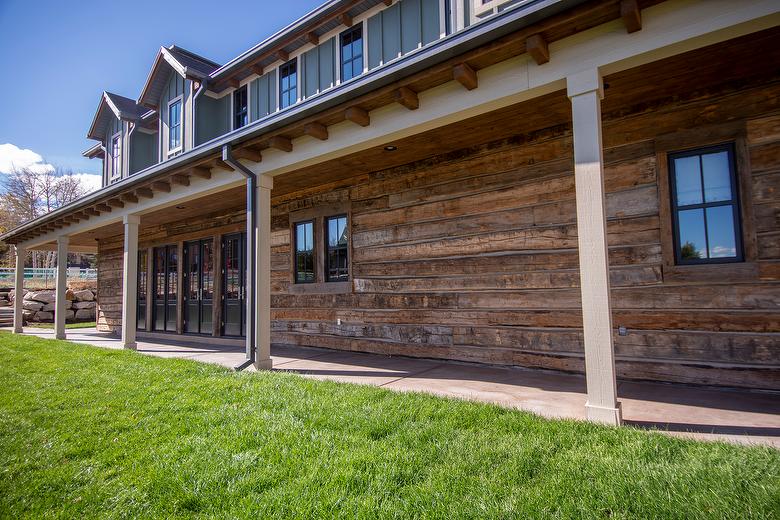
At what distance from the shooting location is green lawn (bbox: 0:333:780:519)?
1947 mm

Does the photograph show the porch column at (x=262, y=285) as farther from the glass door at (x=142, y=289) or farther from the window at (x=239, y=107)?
the glass door at (x=142, y=289)

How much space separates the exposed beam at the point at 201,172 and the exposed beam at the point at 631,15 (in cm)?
541

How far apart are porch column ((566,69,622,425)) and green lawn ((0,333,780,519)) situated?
25cm

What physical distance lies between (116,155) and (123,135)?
0.82 m

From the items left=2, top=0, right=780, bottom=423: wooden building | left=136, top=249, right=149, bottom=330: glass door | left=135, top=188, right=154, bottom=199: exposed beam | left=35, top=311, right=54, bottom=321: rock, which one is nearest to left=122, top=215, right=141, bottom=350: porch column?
left=2, top=0, right=780, bottom=423: wooden building

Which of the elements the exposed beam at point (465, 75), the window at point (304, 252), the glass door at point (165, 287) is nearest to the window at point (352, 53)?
the window at point (304, 252)

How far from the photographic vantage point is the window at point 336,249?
23.5 feet

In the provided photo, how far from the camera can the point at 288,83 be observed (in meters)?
8.62

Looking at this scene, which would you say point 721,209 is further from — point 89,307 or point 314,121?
point 89,307

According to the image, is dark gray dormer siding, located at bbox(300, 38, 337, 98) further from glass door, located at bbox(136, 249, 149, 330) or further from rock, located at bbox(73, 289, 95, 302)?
rock, located at bbox(73, 289, 95, 302)

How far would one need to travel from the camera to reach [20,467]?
261 cm

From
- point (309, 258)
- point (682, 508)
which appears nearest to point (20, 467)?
point (682, 508)

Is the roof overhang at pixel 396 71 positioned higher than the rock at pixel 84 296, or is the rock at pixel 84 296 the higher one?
the roof overhang at pixel 396 71

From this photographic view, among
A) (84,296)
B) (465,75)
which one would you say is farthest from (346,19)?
(84,296)
